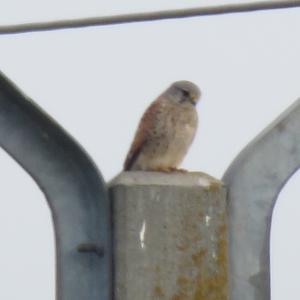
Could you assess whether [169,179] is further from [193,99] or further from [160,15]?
[193,99]

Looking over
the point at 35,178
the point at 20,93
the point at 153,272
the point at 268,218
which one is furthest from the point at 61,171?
the point at 268,218

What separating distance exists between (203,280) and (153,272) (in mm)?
122

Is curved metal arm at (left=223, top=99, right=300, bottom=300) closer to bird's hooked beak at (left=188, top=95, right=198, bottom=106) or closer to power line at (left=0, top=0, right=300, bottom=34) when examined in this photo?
power line at (left=0, top=0, right=300, bottom=34)

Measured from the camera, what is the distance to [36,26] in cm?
357

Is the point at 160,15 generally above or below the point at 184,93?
below

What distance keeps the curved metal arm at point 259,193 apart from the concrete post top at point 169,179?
12 cm

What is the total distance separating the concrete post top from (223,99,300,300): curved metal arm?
0.40ft

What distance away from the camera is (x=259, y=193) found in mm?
1966

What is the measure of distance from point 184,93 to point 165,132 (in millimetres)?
551

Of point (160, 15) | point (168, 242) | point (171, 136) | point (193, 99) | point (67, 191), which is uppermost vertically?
point (193, 99)

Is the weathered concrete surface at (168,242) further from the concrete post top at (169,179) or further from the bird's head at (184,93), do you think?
the bird's head at (184,93)

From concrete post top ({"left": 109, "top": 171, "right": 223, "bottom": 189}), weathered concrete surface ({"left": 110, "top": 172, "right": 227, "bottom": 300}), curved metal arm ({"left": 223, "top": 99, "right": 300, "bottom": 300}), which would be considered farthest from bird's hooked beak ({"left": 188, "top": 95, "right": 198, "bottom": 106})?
curved metal arm ({"left": 223, "top": 99, "right": 300, "bottom": 300})

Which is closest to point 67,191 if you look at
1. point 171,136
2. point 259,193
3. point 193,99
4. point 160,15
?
point 259,193

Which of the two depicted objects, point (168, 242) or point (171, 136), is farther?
point (171, 136)
